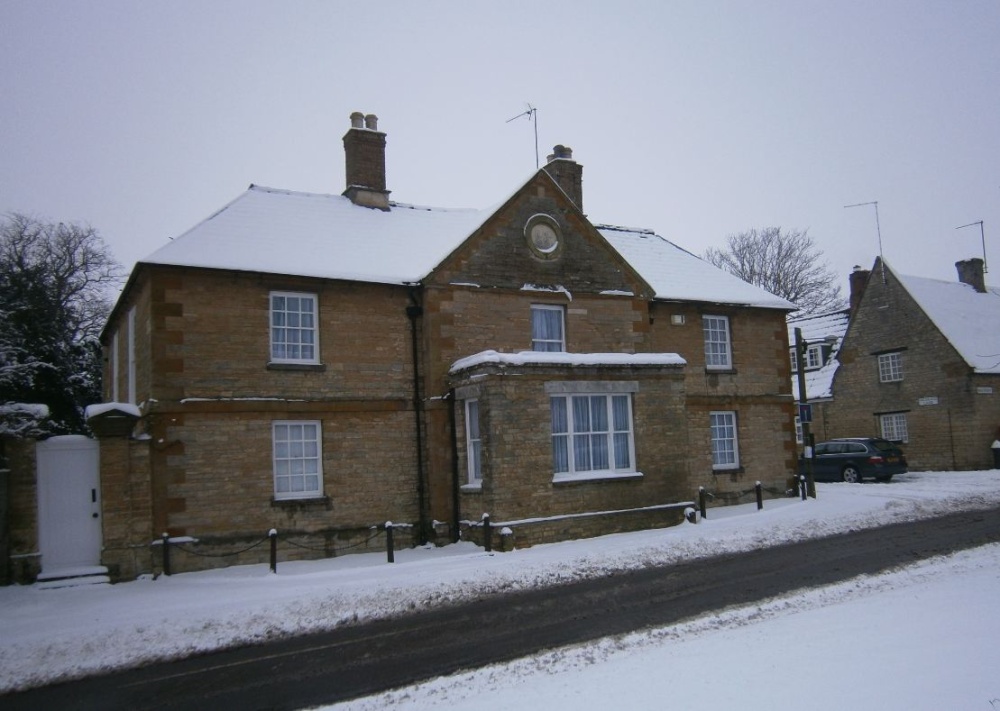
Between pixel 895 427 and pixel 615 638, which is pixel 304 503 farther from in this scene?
pixel 895 427

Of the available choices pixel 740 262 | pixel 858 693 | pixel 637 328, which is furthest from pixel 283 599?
pixel 740 262

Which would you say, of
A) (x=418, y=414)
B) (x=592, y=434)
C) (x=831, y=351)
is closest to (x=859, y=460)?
(x=831, y=351)

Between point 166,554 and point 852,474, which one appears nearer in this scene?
point 166,554

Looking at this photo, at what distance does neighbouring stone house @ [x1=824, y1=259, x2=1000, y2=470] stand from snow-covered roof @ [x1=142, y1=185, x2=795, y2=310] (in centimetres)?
1149

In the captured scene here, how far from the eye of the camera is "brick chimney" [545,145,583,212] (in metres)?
23.7

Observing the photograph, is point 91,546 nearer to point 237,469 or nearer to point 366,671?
point 237,469

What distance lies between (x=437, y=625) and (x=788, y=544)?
8.62 m

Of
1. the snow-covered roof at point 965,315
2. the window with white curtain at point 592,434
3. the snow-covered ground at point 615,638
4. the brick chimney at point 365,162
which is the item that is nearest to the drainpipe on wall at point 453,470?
the snow-covered ground at point 615,638

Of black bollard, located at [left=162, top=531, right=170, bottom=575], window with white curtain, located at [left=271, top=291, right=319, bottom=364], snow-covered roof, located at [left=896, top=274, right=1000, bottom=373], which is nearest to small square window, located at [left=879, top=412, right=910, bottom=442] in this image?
snow-covered roof, located at [left=896, top=274, right=1000, bottom=373]

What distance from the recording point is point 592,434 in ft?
58.6

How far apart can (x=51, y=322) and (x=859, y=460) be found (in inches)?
1311

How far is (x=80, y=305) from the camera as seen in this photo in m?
37.9

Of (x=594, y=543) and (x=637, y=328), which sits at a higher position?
(x=637, y=328)

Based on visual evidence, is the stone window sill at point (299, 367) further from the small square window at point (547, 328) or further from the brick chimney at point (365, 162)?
the brick chimney at point (365, 162)
